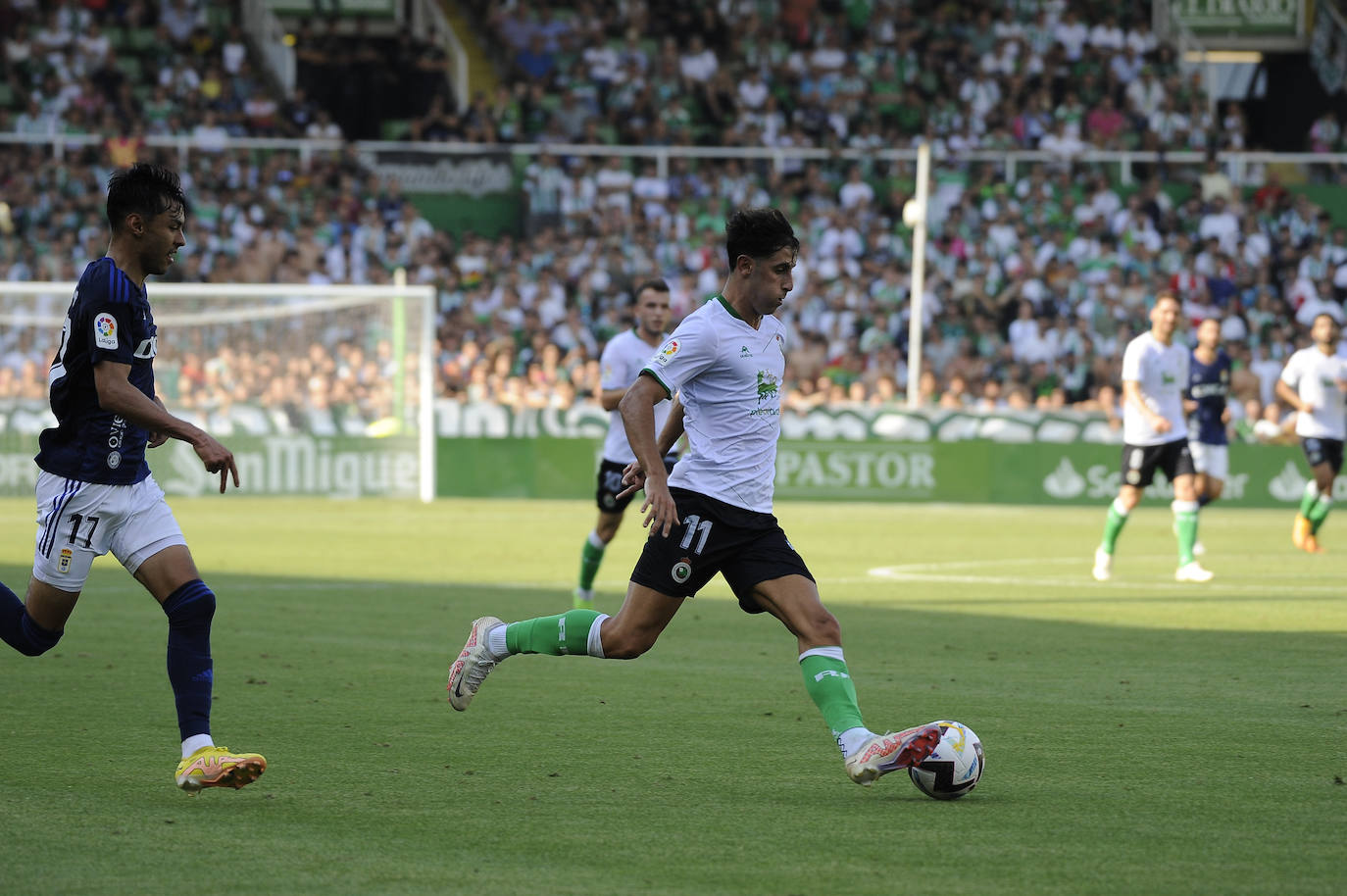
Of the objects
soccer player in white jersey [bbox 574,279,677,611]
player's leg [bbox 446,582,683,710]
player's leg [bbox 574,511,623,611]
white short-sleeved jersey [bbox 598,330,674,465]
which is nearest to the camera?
player's leg [bbox 446,582,683,710]

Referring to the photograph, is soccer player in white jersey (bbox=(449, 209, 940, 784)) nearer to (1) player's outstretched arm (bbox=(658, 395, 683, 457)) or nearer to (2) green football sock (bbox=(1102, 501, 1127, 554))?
(1) player's outstretched arm (bbox=(658, 395, 683, 457))

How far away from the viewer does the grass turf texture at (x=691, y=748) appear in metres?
5.29

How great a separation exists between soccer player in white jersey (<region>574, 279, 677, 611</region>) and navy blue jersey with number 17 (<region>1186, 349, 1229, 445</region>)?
7.81m

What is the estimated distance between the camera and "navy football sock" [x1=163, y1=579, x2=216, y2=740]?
6.39 meters

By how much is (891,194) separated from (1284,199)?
7.33 meters

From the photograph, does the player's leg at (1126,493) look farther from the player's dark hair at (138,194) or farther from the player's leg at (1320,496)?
the player's dark hair at (138,194)

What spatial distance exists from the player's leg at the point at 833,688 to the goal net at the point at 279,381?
64.3ft

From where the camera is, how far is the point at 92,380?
6.41 meters

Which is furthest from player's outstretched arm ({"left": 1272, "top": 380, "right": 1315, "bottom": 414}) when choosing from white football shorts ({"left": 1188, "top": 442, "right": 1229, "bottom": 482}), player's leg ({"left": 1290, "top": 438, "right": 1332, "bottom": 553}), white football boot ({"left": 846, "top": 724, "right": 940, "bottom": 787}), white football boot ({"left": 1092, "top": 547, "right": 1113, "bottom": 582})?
white football boot ({"left": 846, "top": 724, "right": 940, "bottom": 787})

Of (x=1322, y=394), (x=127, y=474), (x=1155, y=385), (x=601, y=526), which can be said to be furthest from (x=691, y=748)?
(x=1322, y=394)

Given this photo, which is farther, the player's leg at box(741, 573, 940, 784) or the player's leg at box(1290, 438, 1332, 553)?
the player's leg at box(1290, 438, 1332, 553)

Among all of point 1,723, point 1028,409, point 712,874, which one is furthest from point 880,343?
point 712,874

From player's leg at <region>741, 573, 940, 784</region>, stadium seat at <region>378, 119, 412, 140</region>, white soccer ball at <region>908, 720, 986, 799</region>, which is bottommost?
white soccer ball at <region>908, 720, 986, 799</region>

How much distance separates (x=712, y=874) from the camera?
203 inches
